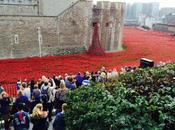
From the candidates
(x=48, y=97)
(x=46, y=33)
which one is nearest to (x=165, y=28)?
(x=46, y=33)

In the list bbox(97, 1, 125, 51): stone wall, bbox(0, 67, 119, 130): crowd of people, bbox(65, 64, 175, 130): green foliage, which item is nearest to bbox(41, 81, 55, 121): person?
bbox(0, 67, 119, 130): crowd of people

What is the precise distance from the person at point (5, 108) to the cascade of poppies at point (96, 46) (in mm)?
28058

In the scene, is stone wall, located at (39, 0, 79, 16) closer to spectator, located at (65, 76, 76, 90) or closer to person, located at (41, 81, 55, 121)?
spectator, located at (65, 76, 76, 90)

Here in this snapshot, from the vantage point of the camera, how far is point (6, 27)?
33.4 m

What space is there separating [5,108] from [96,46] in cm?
2945

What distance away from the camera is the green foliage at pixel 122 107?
349 inches

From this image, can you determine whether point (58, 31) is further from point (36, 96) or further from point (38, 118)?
point (38, 118)

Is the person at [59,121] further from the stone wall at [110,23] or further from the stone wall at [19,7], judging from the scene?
the stone wall at [110,23]

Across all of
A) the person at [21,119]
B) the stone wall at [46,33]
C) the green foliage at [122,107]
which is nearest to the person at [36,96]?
the green foliage at [122,107]

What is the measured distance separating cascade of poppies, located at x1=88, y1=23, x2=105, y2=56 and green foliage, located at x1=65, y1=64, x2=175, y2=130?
28442 millimetres

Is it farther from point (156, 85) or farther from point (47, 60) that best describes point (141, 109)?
point (47, 60)

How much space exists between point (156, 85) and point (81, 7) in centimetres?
2786

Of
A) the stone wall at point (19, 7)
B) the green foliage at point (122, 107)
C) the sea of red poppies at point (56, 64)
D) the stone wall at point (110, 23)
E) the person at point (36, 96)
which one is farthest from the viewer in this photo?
the stone wall at point (110, 23)

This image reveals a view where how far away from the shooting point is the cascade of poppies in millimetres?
40594
